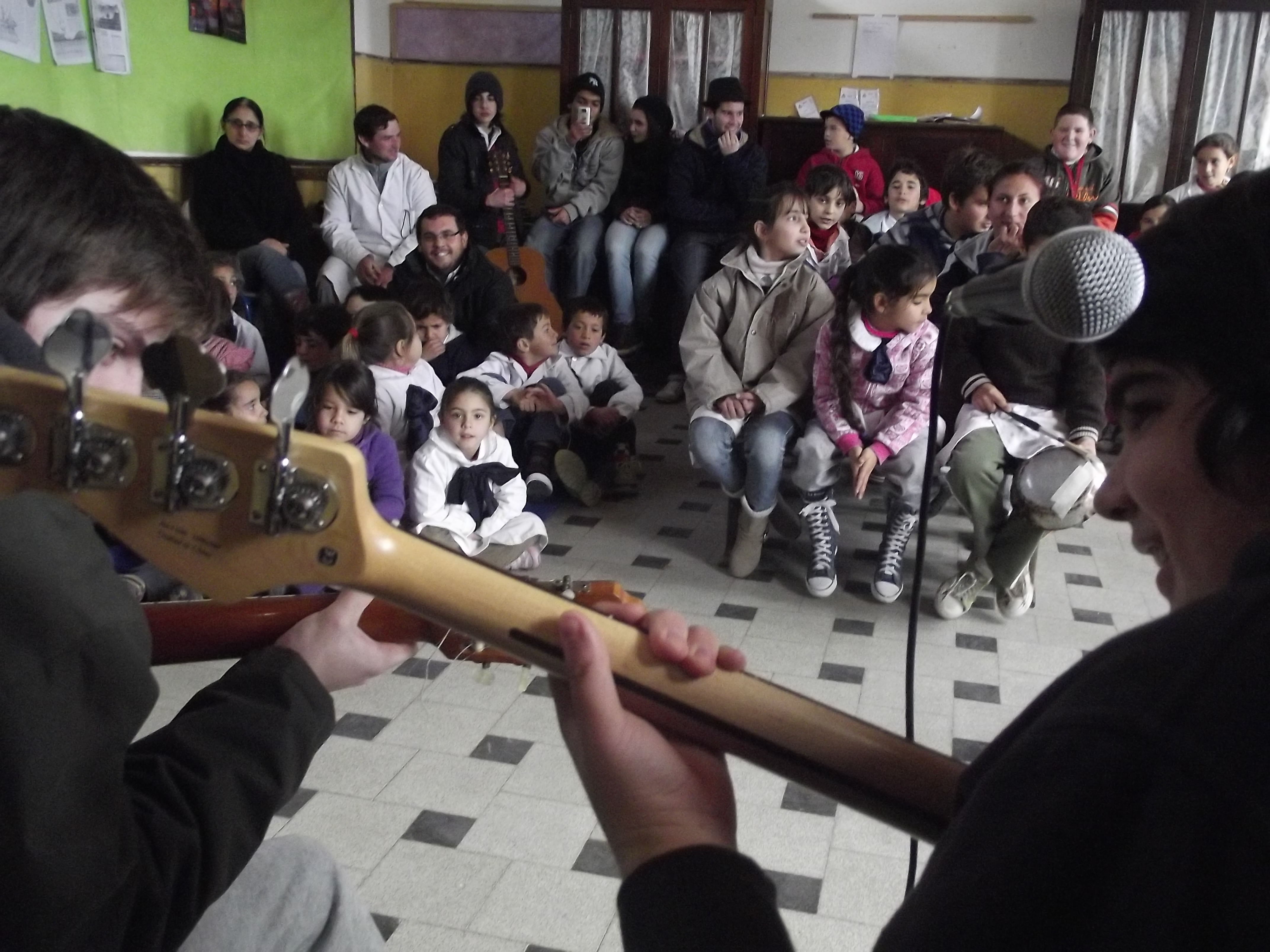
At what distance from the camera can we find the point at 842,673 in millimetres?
2650

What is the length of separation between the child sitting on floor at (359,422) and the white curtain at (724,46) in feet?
13.3

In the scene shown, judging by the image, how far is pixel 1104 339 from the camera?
638 millimetres

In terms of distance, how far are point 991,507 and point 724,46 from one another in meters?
4.17

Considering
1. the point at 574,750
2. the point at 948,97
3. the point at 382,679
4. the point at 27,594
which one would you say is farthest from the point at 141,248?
the point at 948,97

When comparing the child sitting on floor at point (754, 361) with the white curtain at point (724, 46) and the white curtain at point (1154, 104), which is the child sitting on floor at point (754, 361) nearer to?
the white curtain at point (724, 46)

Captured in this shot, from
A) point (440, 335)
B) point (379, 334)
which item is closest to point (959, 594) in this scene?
point (379, 334)

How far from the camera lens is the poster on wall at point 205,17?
5.17 metres

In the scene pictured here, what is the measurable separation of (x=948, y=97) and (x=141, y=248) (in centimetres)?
633

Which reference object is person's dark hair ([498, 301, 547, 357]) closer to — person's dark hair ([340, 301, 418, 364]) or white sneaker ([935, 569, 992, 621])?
person's dark hair ([340, 301, 418, 364])

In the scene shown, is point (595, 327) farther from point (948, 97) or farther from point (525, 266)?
point (948, 97)

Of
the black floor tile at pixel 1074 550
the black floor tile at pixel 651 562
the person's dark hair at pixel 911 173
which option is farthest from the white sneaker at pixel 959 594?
the person's dark hair at pixel 911 173

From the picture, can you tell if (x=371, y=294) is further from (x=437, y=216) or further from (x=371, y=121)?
(x=371, y=121)

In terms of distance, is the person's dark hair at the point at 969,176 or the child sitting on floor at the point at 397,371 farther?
the person's dark hair at the point at 969,176

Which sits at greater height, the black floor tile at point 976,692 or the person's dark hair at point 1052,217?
the person's dark hair at point 1052,217
